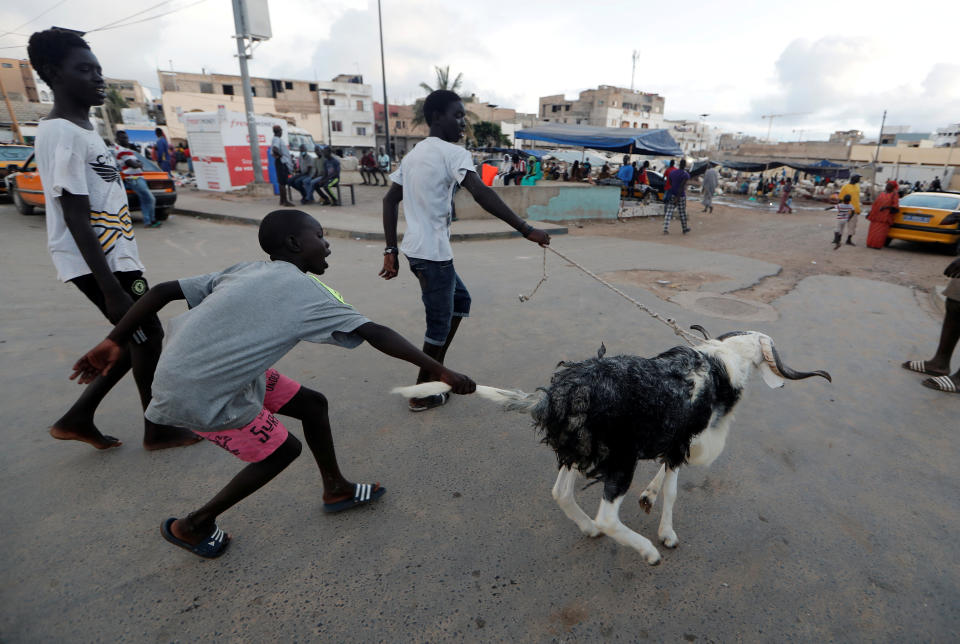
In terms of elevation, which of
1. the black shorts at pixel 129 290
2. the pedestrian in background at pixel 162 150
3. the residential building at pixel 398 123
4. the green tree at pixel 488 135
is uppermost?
the residential building at pixel 398 123

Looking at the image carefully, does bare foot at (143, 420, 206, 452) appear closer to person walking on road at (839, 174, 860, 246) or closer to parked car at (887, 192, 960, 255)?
person walking on road at (839, 174, 860, 246)

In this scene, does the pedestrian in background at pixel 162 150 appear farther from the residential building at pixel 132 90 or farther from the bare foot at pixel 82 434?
the residential building at pixel 132 90

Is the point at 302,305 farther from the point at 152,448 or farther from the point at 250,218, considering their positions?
the point at 250,218

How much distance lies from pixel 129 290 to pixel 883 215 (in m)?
13.7

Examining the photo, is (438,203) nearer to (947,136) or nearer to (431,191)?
(431,191)

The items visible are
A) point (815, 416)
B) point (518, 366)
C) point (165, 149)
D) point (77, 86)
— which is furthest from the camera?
point (165, 149)

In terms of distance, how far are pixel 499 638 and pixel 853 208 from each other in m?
13.0

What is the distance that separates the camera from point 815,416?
3.40m

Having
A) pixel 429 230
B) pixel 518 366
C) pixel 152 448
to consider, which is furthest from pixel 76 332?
pixel 518 366

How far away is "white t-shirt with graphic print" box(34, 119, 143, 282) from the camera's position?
2.25 m

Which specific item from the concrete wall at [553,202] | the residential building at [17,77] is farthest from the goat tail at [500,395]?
the residential building at [17,77]

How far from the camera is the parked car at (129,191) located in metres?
9.87

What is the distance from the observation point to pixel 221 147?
50.9ft

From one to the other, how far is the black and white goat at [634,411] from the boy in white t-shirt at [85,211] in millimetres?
1819
